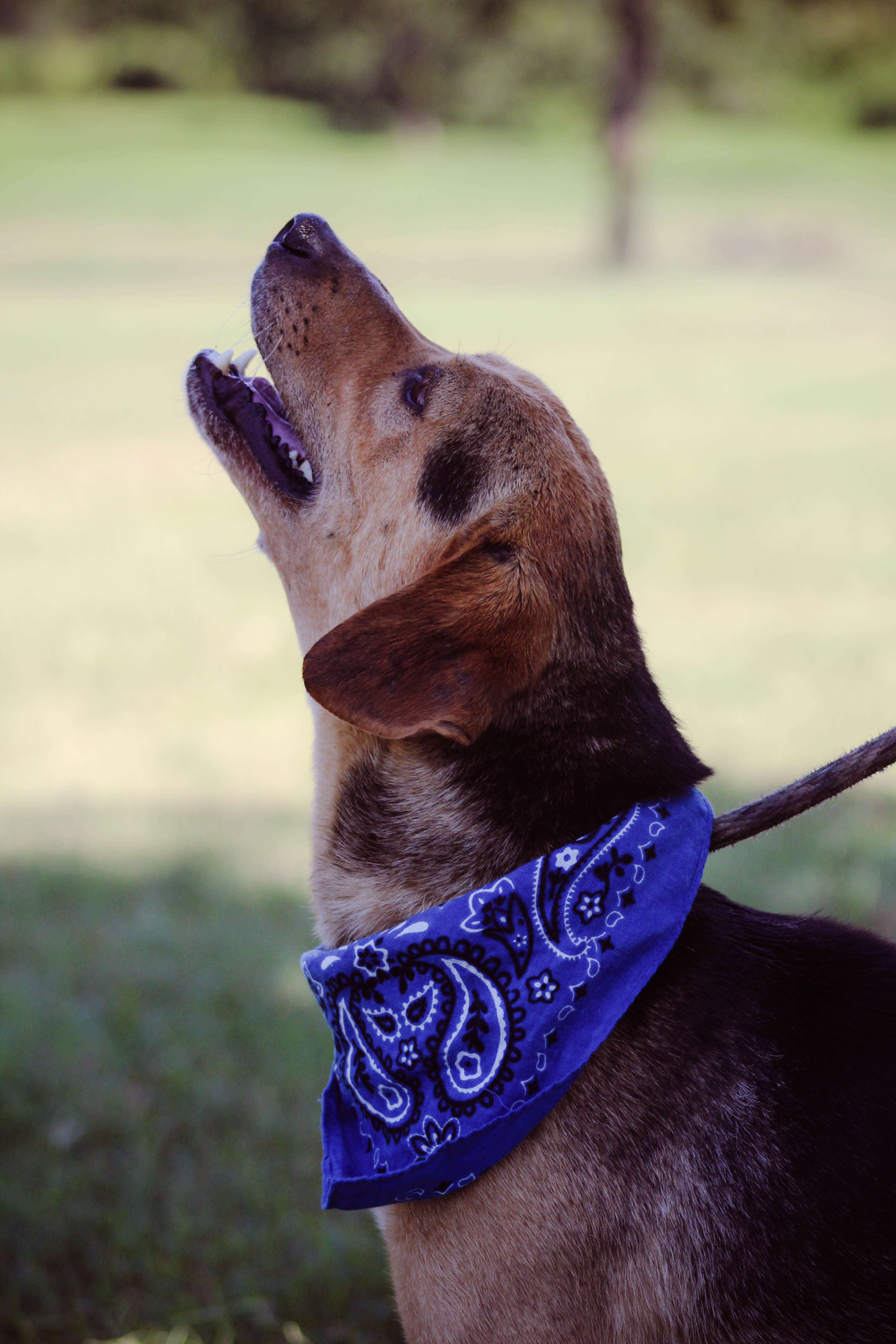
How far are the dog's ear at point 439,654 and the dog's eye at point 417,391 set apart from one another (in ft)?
2.00

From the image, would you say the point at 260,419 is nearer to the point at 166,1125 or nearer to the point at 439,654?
the point at 439,654

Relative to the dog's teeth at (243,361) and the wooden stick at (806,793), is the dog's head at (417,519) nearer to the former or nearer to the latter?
the dog's teeth at (243,361)

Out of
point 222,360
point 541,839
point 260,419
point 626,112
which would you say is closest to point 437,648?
point 541,839

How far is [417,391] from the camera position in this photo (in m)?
3.09

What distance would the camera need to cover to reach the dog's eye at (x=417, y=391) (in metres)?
3.07

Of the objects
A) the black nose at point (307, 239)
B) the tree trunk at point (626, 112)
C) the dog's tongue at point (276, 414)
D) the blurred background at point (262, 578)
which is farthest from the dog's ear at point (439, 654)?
the tree trunk at point (626, 112)

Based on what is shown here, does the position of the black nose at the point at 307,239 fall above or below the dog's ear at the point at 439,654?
above

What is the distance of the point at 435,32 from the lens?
175ft

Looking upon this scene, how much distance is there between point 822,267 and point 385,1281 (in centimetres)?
3471

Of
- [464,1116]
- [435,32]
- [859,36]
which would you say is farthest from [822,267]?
[464,1116]

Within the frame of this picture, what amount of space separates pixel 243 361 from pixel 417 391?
0.58 m

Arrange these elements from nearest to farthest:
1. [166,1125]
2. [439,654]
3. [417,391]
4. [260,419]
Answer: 1. [439,654]
2. [417,391]
3. [260,419]
4. [166,1125]

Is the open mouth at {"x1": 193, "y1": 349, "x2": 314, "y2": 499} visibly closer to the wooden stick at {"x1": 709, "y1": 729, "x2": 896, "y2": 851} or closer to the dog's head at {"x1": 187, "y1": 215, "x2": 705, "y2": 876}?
the dog's head at {"x1": 187, "y1": 215, "x2": 705, "y2": 876}

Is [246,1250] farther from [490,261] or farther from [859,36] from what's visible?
[859,36]
